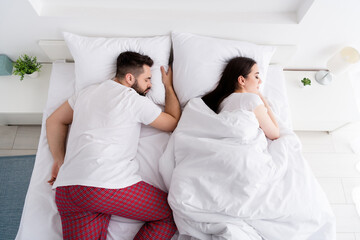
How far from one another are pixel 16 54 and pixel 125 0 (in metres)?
0.90

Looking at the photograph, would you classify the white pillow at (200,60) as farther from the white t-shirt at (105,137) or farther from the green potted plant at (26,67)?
the green potted plant at (26,67)

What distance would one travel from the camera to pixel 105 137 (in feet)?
3.83

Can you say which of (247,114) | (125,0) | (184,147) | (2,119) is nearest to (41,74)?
(2,119)

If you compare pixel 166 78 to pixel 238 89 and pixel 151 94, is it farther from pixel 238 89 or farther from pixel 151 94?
pixel 238 89

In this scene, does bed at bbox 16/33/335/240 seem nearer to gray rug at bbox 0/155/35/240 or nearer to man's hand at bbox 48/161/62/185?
man's hand at bbox 48/161/62/185

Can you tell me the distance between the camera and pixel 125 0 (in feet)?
4.60

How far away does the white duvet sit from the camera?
3.37 feet

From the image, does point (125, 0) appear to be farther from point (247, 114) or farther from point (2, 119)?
point (2, 119)

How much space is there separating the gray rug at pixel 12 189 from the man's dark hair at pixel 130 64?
107 centimetres

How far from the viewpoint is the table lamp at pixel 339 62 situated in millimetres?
1548

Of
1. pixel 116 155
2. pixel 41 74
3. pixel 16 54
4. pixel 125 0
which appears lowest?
pixel 116 155

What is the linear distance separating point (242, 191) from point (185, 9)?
1115mm

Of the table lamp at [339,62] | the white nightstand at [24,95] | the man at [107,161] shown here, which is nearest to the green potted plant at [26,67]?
the white nightstand at [24,95]

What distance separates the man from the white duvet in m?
0.17
